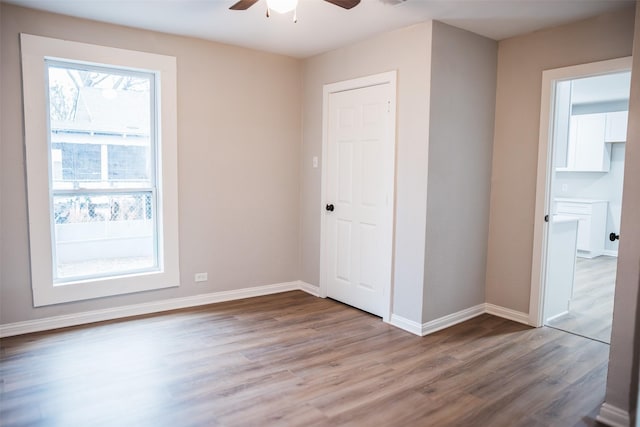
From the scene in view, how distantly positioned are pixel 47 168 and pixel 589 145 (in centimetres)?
758

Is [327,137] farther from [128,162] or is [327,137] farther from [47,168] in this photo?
[47,168]

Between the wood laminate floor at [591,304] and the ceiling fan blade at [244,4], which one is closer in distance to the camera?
the ceiling fan blade at [244,4]

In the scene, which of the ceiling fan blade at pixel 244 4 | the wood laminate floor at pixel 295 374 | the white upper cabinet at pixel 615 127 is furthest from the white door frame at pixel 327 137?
the white upper cabinet at pixel 615 127

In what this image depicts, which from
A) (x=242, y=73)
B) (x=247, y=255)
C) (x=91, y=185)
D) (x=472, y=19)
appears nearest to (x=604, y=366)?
(x=472, y=19)

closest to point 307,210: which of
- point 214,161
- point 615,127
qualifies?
point 214,161

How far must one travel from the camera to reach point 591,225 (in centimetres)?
696

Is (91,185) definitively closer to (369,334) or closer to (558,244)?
(369,334)

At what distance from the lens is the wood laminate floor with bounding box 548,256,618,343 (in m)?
3.72

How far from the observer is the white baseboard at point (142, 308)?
135 inches

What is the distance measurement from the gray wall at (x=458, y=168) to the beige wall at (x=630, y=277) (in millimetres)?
1445

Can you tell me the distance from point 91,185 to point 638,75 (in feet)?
12.9

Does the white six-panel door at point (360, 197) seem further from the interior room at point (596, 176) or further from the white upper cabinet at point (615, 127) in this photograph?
the white upper cabinet at point (615, 127)

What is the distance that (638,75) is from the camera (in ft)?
7.15

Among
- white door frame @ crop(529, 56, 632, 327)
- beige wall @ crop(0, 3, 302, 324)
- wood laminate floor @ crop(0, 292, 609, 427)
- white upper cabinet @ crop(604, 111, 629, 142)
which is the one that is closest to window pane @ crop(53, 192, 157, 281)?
beige wall @ crop(0, 3, 302, 324)
